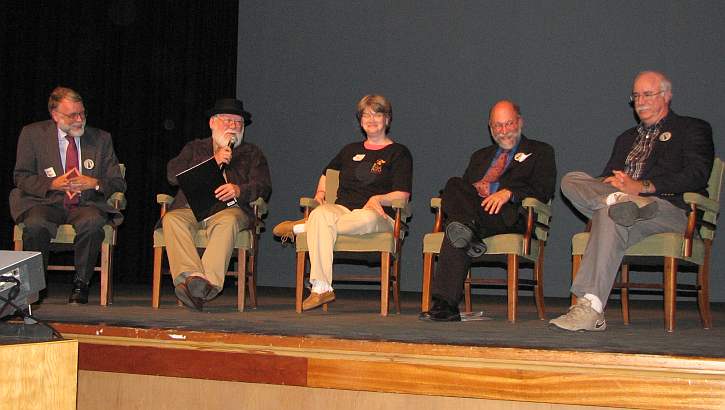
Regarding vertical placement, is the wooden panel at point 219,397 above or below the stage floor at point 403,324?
below

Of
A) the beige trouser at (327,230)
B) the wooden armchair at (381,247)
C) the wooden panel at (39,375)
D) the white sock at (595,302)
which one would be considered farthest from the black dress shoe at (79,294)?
the wooden panel at (39,375)

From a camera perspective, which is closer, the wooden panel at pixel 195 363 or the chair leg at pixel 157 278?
the wooden panel at pixel 195 363

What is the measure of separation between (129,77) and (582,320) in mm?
4405

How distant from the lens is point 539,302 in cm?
364

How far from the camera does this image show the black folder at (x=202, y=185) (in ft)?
12.5

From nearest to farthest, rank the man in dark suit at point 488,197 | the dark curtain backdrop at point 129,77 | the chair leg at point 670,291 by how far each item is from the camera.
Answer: the chair leg at point 670,291
the man in dark suit at point 488,197
the dark curtain backdrop at point 129,77

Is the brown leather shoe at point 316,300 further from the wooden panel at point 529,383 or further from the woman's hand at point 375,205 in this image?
the wooden panel at point 529,383

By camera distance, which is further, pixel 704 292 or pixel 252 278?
pixel 252 278

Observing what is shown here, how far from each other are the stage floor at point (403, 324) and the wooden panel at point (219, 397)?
18 centimetres

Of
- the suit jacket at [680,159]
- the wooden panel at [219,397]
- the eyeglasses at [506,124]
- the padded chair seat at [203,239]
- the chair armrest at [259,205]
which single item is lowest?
the wooden panel at [219,397]

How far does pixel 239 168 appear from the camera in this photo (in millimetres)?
4125

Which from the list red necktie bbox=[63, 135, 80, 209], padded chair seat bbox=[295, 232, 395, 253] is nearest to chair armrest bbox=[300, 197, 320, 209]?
padded chair seat bbox=[295, 232, 395, 253]

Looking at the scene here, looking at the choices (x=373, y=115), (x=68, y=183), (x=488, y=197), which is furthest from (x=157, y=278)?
(x=488, y=197)

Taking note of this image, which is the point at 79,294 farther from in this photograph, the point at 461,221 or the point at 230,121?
the point at 461,221
